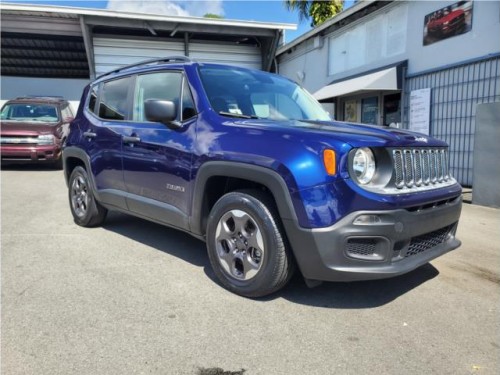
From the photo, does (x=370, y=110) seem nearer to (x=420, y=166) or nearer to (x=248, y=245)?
(x=420, y=166)

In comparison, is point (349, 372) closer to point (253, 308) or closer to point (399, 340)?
point (399, 340)

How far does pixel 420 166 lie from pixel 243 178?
4.25 ft

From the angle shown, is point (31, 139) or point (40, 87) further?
point (40, 87)

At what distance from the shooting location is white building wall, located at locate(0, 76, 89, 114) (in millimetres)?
23047

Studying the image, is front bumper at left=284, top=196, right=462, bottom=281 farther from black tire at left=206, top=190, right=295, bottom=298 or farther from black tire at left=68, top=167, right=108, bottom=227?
black tire at left=68, top=167, right=108, bottom=227

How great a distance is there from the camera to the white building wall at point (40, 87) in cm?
2305

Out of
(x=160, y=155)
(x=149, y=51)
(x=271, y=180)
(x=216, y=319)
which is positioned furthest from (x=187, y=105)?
(x=149, y=51)

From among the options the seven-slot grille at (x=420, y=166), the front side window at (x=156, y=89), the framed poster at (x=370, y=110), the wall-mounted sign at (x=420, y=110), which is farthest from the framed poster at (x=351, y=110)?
the seven-slot grille at (x=420, y=166)

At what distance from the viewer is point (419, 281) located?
3.65m

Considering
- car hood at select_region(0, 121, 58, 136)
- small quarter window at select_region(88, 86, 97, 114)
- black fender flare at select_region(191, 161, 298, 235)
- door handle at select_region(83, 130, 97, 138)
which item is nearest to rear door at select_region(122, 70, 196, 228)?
black fender flare at select_region(191, 161, 298, 235)

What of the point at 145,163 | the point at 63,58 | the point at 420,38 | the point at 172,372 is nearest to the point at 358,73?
the point at 420,38

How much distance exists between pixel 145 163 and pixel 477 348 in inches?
118

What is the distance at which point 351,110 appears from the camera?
1371 centimetres

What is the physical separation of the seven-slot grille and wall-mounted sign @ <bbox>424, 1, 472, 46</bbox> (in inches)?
260
